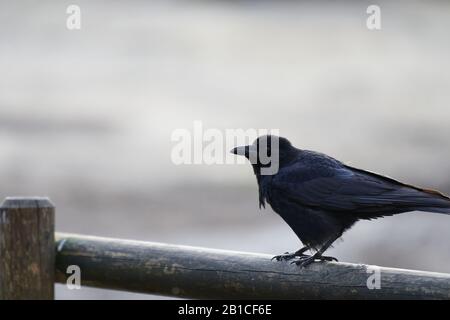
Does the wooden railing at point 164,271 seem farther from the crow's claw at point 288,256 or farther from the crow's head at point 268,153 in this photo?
the crow's head at point 268,153

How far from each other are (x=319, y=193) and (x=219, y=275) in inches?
41.9

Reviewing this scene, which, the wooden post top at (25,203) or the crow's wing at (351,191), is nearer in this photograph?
the wooden post top at (25,203)

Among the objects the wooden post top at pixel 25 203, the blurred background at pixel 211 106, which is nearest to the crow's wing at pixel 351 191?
the wooden post top at pixel 25 203

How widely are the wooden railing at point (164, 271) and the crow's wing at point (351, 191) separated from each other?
67cm

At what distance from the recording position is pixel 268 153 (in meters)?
5.17

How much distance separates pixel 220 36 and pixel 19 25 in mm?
4945

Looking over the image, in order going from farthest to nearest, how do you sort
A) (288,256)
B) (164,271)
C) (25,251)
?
(288,256) < (25,251) < (164,271)

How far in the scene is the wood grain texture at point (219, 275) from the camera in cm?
380

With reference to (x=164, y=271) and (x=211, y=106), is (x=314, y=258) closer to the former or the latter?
(x=164, y=271)

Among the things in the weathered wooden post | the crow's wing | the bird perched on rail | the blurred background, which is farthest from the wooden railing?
the blurred background

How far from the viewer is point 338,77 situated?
19.6m

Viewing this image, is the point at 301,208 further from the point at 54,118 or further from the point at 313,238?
the point at 54,118

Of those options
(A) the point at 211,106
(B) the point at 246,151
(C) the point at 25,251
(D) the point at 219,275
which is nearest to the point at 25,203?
(C) the point at 25,251

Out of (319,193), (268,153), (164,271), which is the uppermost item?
(268,153)
